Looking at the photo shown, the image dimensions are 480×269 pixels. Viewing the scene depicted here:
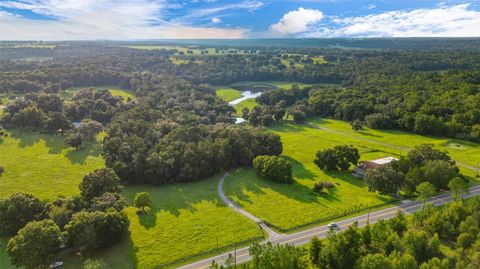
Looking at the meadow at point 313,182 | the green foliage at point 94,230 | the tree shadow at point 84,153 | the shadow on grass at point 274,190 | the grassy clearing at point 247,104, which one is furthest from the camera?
the grassy clearing at point 247,104

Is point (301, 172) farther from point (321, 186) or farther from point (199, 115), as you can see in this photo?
point (199, 115)

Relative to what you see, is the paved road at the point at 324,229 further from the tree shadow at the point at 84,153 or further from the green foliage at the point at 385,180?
the tree shadow at the point at 84,153

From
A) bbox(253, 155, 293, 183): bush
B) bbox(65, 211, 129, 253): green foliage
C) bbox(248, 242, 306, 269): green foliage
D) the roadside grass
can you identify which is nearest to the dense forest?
the roadside grass

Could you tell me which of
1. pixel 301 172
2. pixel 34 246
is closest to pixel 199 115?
pixel 301 172

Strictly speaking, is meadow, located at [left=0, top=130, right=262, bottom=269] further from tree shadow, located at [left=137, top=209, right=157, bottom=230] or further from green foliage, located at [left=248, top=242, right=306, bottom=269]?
green foliage, located at [left=248, top=242, right=306, bottom=269]

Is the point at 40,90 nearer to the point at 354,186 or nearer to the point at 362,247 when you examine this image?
the point at 354,186

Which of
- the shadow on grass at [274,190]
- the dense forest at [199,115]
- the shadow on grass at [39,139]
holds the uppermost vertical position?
the dense forest at [199,115]

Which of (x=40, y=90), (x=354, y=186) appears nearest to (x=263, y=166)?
(x=354, y=186)

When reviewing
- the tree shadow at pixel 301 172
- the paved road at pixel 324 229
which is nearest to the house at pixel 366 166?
the tree shadow at pixel 301 172
